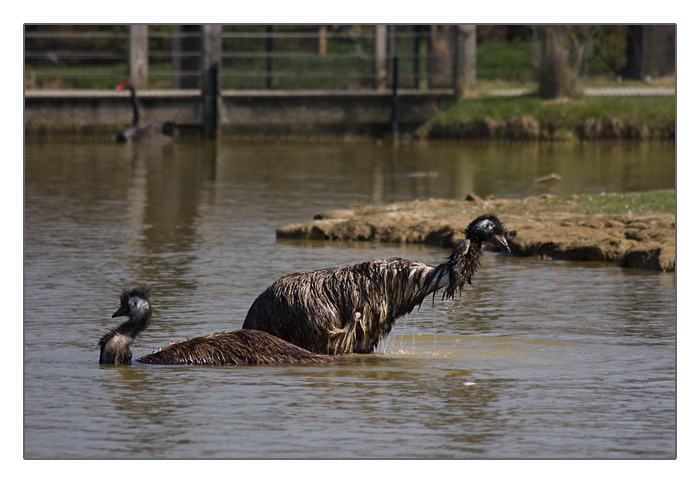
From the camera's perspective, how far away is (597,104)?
30.3 m

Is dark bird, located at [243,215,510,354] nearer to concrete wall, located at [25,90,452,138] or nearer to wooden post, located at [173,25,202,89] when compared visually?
concrete wall, located at [25,90,452,138]

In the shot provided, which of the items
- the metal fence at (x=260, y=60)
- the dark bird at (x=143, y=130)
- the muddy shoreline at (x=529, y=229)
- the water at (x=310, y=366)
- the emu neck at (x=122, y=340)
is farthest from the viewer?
the metal fence at (x=260, y=60)

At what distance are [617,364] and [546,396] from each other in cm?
115

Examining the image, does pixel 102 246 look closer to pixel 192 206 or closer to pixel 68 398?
pixel 192 206

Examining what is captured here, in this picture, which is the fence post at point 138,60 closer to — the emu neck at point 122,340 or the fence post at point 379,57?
the fence post at point 379,57

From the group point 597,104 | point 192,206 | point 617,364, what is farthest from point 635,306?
point 597,104

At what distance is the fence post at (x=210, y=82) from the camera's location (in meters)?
30.9

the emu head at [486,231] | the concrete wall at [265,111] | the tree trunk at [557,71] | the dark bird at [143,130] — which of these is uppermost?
the tree trunk at [557,71]

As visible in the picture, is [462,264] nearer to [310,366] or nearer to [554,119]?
[310,366]

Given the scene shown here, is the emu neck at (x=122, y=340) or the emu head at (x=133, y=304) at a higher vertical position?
the emu head at (x=133, y=304)

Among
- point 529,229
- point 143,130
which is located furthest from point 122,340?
point 143,130

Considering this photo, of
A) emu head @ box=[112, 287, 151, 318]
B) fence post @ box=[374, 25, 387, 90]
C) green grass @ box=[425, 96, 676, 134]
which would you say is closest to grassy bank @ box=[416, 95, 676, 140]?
green grass @ box=[425, 96, 676, 134]

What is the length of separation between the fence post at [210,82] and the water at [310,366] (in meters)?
10.9

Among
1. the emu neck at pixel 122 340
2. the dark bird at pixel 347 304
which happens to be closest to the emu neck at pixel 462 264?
the dark bird at pixel 347 304
